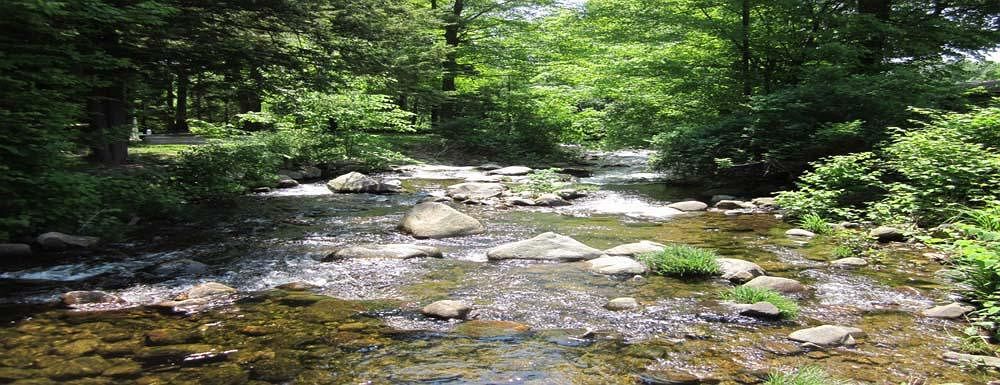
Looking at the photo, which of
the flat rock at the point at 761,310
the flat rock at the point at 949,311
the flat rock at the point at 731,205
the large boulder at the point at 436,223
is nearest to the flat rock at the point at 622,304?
the flat rock at the point at 761,310

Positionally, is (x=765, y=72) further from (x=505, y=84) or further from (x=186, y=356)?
(x=186, y=356)

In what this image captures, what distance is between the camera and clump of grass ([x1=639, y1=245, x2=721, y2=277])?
23.5 ft

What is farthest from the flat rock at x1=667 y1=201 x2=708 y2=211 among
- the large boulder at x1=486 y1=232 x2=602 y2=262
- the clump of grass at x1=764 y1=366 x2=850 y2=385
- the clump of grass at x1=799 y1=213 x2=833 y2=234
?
the clump of grass at x1=764 y1=366 x2=850 y2=385

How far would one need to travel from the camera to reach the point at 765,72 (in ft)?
56.3

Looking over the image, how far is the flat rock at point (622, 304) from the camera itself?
5.96 m

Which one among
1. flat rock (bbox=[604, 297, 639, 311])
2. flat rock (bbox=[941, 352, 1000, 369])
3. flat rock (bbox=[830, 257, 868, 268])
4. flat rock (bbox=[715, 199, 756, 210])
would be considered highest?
flat rock (bbox=[941, 352, 1000, 369])

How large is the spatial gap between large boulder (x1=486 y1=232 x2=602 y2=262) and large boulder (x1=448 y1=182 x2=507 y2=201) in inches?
224

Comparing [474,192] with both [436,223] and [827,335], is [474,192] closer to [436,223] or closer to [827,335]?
[436,223]

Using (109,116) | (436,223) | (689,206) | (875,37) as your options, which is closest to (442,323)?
(436,223)

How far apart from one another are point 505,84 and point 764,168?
12.5 meters

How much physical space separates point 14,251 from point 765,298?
9.20 m

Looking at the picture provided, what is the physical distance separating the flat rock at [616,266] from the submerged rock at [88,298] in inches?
207

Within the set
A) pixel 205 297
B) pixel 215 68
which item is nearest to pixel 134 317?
pixel 205 297

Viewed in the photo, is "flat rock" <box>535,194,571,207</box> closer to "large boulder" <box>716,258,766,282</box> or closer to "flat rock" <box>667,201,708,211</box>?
"flat rock" <box>667,201,708,211</box>
